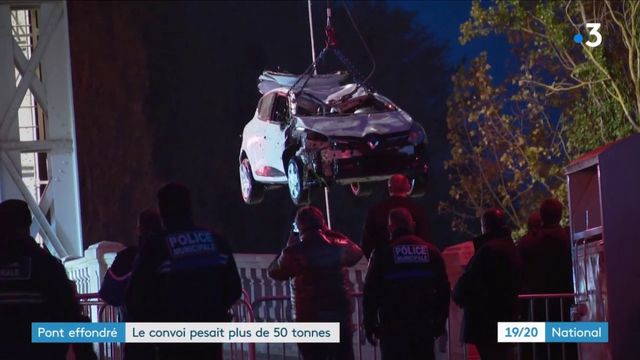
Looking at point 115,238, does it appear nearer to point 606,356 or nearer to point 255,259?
point 255,259

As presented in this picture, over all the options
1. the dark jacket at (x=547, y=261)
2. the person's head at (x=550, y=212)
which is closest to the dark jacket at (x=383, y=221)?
the dark jacket at (x=547, y=261)

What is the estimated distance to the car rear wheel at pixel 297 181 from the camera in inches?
633

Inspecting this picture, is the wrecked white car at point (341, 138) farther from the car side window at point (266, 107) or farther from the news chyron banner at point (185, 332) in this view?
the news chyron banner at point (185, 332)

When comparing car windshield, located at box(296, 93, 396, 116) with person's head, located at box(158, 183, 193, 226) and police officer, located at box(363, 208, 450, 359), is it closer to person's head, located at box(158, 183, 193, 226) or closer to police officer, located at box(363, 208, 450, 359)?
police officer, located at box(363, 208, 450, 359)

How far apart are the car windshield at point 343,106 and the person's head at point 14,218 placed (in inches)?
286

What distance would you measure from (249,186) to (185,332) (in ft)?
29.0

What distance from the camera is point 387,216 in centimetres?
1298

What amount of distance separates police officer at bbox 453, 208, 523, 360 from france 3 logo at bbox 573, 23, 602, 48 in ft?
48.2

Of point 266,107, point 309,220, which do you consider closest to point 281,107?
point 266,107

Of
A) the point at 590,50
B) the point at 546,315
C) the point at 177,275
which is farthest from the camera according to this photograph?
the point at 590,50

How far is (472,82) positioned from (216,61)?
38.2 feet

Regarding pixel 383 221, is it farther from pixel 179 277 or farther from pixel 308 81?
pixel 179 277

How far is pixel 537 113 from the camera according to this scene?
3067cm

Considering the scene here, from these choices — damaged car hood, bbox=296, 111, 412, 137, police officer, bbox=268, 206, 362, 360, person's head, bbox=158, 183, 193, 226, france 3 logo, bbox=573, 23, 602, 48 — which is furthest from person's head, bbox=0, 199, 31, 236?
france 3 logo, bbox=573, 23, 602, 48
